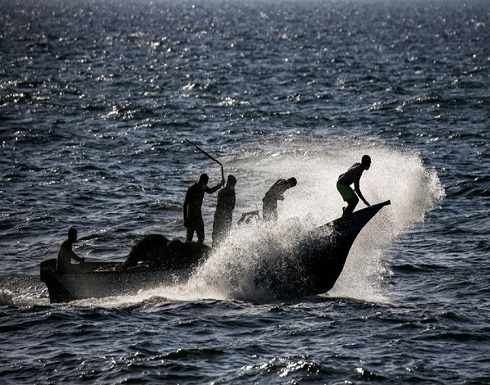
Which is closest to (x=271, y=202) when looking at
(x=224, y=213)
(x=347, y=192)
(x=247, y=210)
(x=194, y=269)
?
(x=224, y=213)

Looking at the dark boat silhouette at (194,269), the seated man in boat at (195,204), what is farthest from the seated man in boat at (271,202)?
the seated man in boat at (195,204)

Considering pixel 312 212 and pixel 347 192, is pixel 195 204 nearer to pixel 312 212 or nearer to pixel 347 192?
pixel 347 192

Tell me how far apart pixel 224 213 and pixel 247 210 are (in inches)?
318

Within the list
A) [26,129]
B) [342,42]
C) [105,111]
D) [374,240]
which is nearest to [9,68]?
[105,111]

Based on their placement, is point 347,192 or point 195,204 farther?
point 195,204

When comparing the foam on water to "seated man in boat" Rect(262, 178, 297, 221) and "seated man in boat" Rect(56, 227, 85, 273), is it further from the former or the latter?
"seated man in boat" Rect(56, 227, 85, 273)

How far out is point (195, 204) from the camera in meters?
22.7

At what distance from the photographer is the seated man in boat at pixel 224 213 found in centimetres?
2228

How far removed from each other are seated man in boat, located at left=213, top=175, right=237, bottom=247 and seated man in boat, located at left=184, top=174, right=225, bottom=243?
0.30 metres

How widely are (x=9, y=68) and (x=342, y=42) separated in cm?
4466

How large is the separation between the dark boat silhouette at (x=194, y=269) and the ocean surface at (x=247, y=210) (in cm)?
29

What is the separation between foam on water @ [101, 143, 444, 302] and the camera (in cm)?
2200

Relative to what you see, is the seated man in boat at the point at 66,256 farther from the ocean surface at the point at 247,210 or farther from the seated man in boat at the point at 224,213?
the seated man in boat at the point at 224,213

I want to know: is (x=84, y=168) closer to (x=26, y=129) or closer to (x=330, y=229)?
(x=26, y=129)
